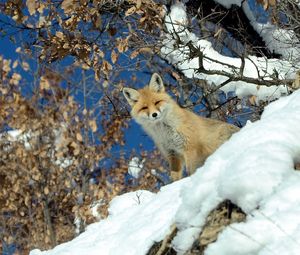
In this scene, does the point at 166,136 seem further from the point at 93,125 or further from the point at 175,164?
the point at 93,125

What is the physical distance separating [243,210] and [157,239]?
1.18 metres

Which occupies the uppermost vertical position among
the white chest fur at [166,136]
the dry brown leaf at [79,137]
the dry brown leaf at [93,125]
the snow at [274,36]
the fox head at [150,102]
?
the snow at [274,36]

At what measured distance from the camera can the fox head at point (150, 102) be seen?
9141mm

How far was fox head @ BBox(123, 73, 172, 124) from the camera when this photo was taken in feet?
30.0

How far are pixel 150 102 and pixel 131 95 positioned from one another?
1.68 feet

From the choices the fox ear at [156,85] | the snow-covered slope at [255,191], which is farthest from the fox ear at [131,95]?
the snow-covered slope at [255,191]

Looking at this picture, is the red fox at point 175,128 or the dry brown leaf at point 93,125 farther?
the dry brown leaf at point 93,125

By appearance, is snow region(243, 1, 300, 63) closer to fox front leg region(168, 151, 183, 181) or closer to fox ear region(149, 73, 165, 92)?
fox ear region(149, 73, 165, 92)

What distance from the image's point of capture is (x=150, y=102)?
9.40 meters

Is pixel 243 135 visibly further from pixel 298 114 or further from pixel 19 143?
pixel 19 143

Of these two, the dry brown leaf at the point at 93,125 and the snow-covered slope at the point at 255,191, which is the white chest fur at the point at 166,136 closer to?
the snow-covered slope at the point at 255,191

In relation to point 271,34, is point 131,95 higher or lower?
lower

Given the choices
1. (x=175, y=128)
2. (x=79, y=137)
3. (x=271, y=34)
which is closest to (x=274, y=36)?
(x=271, y=34)

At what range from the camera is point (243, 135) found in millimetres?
4445
